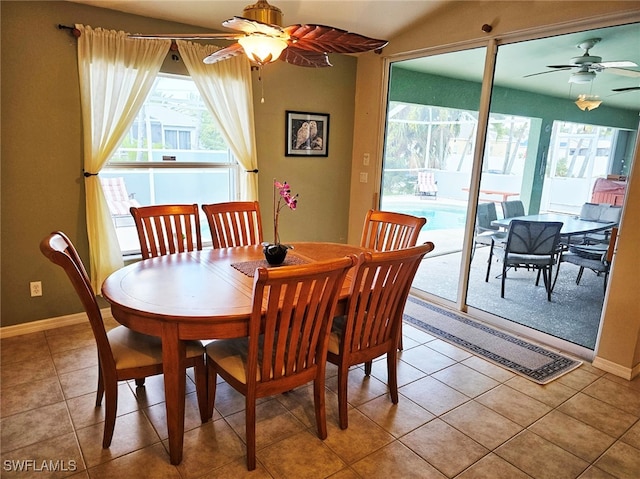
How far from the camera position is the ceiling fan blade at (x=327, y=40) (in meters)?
1.78

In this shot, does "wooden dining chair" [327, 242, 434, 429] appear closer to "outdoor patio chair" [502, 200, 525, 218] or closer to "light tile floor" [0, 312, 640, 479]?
"light tile floor" [0, 312, 640, 479]

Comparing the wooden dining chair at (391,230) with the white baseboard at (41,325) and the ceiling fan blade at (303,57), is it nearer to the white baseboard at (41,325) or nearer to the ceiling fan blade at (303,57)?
the ceiling fan blade at (303,57)

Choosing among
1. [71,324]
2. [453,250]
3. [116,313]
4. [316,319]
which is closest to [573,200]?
[453,250]

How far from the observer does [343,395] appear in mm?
2119

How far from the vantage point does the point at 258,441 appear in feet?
6.70

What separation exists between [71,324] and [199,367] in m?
1.84

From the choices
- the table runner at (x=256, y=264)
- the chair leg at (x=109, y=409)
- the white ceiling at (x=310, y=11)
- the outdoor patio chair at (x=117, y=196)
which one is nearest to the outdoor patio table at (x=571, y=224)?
the white ceiling at (x=310, y=11)

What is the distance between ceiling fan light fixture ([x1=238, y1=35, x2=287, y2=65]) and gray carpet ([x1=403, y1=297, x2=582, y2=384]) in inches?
96.1

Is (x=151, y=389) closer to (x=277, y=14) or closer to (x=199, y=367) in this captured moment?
(x=199, y=367)

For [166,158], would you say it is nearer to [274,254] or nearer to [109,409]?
[274,254]

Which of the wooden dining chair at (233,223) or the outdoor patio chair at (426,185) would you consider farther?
the outdoor patio chair at (426,185)

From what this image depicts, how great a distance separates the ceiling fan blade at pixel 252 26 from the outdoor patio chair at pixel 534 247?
105 inches

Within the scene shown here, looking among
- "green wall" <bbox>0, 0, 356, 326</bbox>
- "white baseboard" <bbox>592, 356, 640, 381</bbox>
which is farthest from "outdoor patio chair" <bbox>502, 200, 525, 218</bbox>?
"green wall" <bbox>0, 0, 356, 326</bbox>

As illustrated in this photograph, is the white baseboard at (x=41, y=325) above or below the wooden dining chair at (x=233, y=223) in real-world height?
below
